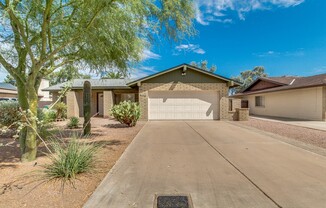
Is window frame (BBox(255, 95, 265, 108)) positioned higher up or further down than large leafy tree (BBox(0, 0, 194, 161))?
further down

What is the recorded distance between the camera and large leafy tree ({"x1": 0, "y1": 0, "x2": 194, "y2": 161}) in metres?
4.74

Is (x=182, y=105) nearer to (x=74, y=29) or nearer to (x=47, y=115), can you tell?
(x=47, y=115)

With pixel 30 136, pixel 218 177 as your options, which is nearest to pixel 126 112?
pixel 30 136

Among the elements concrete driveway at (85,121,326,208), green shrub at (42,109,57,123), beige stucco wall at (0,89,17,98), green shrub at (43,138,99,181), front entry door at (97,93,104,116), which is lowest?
concrete driveway at (85,121,326,208)

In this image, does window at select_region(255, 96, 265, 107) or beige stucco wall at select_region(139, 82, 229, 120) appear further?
window at select_region(255, 96, 265, 107)

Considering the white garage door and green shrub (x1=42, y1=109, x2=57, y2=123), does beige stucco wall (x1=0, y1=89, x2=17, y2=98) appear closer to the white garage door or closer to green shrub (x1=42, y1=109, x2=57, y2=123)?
green shrub (x1=42, y1=109, x2=57, y2=123)

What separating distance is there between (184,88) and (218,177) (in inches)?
468

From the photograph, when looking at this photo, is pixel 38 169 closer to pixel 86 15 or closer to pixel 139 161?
pixel 139 161

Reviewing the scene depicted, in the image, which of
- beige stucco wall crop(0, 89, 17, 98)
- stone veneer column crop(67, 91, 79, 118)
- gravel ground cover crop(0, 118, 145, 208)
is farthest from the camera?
beige stucco wall crop(0, 89, 17, 98)

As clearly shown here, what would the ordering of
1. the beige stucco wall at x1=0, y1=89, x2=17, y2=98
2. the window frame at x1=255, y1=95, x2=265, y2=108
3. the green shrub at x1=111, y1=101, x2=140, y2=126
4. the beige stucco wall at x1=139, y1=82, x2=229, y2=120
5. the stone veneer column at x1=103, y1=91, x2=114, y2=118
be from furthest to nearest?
the window frame at x1=255, y1=95, x2=265, y2=108 → the beige stucco wall at x1=0, y1=89, x2=17, y2=98 → the stone veneer column at x1=103, y1=91, x2=114, y2=118 → the beige stucco wall at x1=139, y1=82, x2=229, y2=120 → the green shrub at x1=111, y1=101, x2=140, y2=126

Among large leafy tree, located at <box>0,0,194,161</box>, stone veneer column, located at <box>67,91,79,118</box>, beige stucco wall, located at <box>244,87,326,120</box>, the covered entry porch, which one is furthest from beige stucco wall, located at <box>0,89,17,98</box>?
beige stucco wall, located at <box>244,87,326,120</box>

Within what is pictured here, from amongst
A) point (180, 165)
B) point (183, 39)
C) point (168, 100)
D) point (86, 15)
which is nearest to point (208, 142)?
point (180, 165)

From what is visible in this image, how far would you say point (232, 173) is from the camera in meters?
4.29

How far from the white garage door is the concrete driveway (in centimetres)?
923
